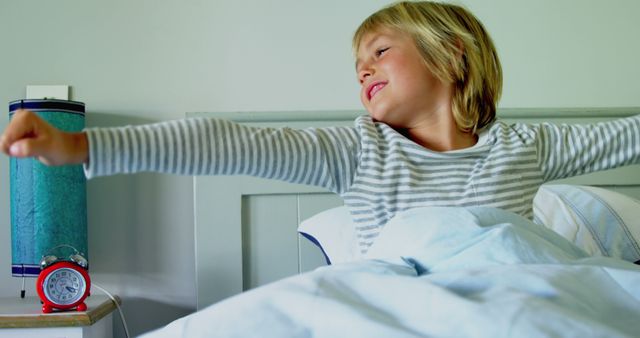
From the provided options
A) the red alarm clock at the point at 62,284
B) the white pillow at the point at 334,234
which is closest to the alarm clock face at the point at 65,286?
the red alarm clock at the point at 62,284

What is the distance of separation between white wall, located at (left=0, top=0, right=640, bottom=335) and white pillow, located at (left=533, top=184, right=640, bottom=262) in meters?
0.47

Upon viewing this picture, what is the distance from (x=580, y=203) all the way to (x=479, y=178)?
1.87 ft

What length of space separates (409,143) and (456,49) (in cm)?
24

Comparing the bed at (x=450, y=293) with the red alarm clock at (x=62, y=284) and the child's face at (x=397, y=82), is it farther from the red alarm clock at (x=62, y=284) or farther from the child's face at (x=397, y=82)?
the red alarm clock at (x=62, y=284)

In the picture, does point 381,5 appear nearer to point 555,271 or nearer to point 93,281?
point 93,281

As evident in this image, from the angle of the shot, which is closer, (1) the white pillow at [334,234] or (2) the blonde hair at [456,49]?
(2) the blonde hair at [456,49]

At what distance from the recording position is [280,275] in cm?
177

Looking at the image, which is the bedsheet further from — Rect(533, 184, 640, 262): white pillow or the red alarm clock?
the red alarm clock

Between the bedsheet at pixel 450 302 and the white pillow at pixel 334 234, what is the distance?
602 millimetres

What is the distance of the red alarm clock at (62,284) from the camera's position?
1.51 m

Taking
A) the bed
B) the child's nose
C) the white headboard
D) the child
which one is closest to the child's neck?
the child

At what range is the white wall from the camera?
1.86m

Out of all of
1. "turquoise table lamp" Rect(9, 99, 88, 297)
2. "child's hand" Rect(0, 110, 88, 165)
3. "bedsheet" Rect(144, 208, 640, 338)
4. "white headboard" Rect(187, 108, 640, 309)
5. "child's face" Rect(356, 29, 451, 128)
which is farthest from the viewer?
"white headboard" Rect(187, 108, 640, 309)

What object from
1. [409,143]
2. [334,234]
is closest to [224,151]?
[409,143]
